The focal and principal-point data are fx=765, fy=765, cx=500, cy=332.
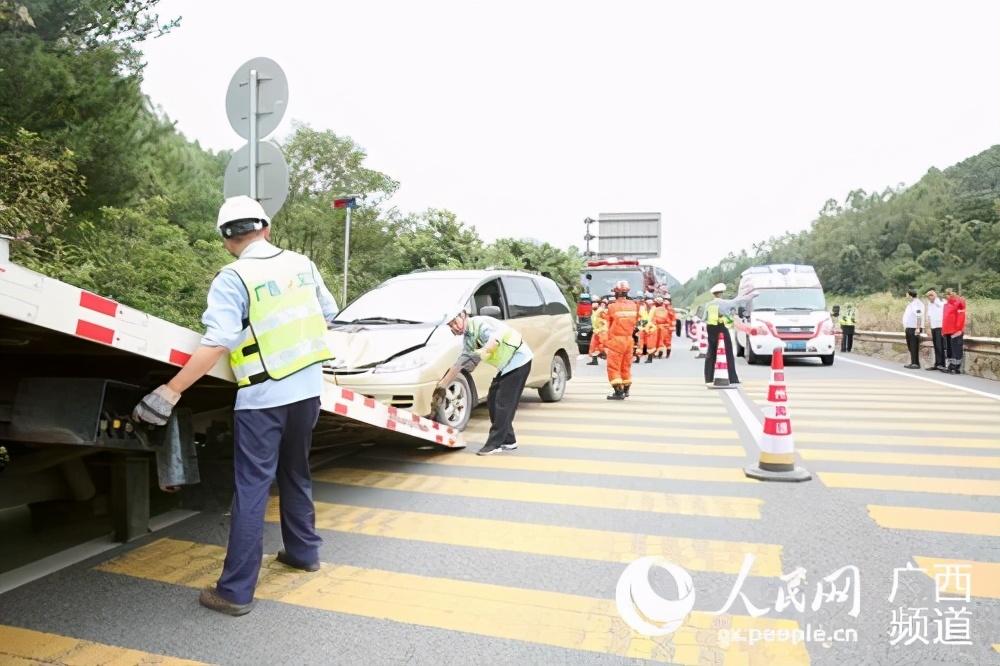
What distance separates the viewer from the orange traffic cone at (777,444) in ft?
19.3

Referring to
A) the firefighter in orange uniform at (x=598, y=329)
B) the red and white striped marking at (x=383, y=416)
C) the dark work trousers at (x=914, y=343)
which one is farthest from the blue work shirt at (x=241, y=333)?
the dark work trousers at (x=914, y=343)

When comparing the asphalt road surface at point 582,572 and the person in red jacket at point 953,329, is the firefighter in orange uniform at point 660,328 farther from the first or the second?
the asphalt road surface at point 582,572

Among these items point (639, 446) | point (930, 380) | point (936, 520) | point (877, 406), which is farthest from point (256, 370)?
point (930, 380)

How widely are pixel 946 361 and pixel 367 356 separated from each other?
14.6m

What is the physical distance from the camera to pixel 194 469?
4.05 m

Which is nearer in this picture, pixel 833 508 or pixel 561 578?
pixel 561 578

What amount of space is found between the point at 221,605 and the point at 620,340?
806 centimetres

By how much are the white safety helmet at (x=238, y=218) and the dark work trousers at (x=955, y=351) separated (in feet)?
52.1

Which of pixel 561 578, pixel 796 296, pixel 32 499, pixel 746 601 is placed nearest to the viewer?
pixel 746 601

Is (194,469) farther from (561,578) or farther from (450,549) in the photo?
(561,578)

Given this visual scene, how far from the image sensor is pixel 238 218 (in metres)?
3.65

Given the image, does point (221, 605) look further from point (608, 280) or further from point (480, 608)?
point (608, 280)

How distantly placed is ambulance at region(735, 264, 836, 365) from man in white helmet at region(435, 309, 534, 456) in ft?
38.4

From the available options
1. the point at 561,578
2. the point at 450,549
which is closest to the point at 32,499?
the point at 450,549
